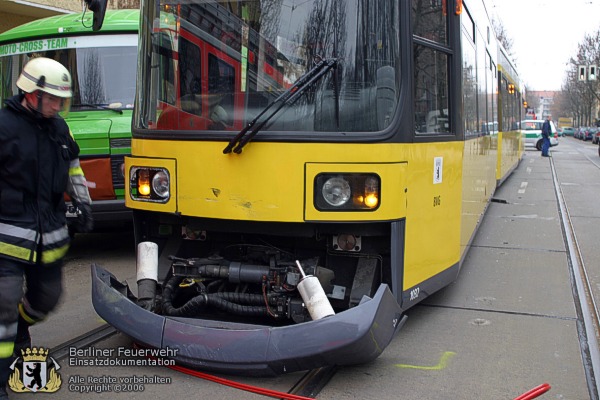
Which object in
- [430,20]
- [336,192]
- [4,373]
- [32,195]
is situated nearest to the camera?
[4,373]

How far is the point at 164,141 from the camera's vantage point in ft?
14.9

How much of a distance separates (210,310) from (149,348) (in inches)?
22.0

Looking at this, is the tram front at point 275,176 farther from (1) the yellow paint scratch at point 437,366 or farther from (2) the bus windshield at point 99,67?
(2) the bus windshield at point 99,67

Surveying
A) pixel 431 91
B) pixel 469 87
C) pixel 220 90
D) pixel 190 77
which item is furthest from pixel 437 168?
pixel 190 77

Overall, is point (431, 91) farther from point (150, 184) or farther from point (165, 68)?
point (150, 184)

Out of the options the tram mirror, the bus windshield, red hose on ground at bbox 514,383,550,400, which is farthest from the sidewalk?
the bus windshield

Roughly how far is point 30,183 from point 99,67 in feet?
15.7

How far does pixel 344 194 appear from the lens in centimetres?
416

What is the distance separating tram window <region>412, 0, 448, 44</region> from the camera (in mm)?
4420

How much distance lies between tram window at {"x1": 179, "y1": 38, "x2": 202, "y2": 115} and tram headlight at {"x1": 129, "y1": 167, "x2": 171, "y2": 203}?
0.49 meters

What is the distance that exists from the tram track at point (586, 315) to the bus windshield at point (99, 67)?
5344 millimetres

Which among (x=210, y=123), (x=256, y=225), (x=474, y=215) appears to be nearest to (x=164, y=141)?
(x=210, y=123)

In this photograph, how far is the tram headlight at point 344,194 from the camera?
4148 millimetres
